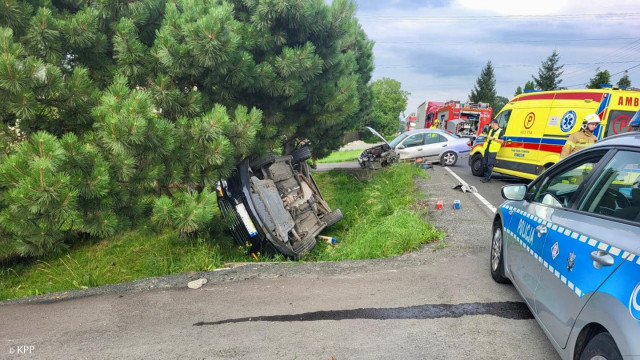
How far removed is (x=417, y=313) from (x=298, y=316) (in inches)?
41.7

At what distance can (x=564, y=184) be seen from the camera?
10.4 ft

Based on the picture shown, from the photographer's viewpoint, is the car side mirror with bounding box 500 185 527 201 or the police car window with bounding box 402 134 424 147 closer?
the car side mirror with bounding box 500 185 527 201

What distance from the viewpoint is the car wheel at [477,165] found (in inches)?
491

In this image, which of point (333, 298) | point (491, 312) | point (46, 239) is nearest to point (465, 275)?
point (491, 312)

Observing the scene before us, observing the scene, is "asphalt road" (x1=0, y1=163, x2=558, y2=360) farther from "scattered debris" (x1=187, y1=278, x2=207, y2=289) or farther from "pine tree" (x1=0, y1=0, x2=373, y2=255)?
"pine tree" (x1=0, y1=0, x2=373, y2=255)

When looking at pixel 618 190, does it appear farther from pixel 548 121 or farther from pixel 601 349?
pixel 548 121

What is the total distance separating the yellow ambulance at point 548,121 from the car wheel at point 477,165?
0.93 m

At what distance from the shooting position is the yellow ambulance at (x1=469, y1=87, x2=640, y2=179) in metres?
8.50

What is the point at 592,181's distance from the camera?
267cm

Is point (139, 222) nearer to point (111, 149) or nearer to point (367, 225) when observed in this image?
point (111, 149)

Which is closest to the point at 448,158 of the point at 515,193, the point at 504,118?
the point at 504,118

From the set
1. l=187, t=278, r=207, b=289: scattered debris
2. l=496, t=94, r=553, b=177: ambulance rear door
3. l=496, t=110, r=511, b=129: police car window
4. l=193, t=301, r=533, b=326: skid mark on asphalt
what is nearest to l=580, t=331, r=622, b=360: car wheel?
l=193, t=301, r=533, b=326: skid mark on asphalt

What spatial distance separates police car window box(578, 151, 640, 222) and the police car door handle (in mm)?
286

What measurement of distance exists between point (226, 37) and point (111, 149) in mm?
2138
